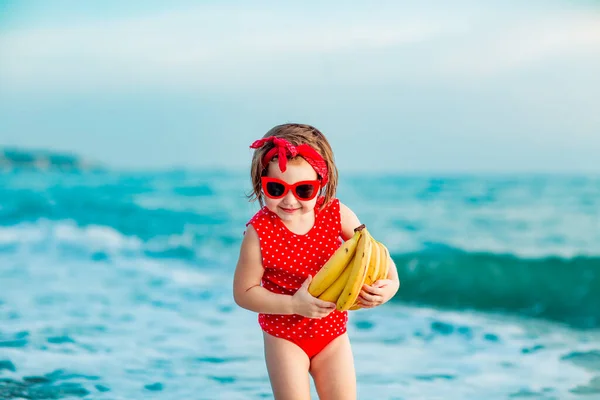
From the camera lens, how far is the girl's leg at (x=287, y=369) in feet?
11.2

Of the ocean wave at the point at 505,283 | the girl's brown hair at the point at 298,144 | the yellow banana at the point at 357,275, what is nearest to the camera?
the yellow banana at the point at 357,275

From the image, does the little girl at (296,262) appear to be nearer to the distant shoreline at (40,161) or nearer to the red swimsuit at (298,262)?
the red swimsuit at (298,262)

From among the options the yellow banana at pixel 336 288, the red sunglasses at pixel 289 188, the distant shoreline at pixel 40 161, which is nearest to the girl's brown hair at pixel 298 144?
the red sunglasses at pixel 289 188

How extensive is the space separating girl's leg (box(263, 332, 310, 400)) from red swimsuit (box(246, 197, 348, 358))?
0.13 feet

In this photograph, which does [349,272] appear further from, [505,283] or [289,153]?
[505,283]

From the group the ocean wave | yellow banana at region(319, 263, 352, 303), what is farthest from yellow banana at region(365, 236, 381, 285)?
the ocean wave

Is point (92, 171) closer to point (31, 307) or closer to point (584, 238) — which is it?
point (584, 238)

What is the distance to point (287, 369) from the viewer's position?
135 inches

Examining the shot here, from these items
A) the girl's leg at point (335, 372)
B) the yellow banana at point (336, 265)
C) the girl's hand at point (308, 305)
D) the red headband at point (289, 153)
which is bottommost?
the girl's leg at point (335, 372)

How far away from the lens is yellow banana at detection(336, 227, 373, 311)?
307 centimetres

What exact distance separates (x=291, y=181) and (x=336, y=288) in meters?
0.51

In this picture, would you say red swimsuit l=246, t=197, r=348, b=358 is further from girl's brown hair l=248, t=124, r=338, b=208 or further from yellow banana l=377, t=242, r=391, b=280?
yellow banana l=377, t=242, r=391, b=280

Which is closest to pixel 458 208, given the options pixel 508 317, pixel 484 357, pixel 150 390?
pixel 508 317

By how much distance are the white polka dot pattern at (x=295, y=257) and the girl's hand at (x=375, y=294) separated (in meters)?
0.32
